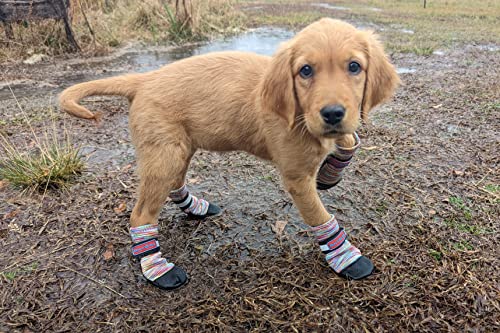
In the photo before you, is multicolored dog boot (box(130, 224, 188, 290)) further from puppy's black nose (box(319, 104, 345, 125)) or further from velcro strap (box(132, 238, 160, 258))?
puppy's black nose (box(319, 104, 345, 125))

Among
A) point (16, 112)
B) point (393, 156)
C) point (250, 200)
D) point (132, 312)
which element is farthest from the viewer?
point (16, 112)

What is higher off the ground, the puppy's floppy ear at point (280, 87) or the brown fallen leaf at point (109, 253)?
the puppy's floppy ear at point (280, 87)

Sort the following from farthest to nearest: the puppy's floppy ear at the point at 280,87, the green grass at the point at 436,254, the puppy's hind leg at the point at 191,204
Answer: the puppy's hind leg at the point at 191,204 → the green grass at the point at 436,254 → the puppy's floppy ear at the point at 280,87

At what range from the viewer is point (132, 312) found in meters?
2.36

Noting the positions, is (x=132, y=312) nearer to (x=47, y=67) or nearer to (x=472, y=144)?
(x=472, y=144)

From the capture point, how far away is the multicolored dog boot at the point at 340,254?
2.54m

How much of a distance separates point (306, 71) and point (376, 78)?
0.45 m

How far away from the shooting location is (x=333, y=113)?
1915 mm

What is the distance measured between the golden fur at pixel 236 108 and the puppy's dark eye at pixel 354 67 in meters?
0.02

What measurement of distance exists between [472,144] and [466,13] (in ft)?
41.1

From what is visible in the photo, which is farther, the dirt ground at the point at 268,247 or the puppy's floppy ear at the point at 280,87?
the dirt ground at the point at 268,247

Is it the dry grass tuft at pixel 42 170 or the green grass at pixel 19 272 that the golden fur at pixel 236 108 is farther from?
the dry grass tuft at pixel 42 170

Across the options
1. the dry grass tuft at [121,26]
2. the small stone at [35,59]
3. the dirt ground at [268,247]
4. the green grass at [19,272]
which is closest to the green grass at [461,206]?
the dirt ground at [268,247]

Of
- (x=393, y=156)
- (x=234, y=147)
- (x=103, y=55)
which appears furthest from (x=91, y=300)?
(x=103, y=55)
